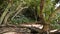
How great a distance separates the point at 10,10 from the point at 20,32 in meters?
1.33

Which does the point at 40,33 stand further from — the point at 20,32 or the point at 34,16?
the point at 34,16

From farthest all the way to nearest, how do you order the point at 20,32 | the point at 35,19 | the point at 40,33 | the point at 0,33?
the point at 35,19, the point at 20,32, the point at 0,33, the point at 40,33

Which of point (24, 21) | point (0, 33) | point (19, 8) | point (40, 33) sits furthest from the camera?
point (24, 21)

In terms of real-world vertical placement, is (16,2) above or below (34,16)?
above

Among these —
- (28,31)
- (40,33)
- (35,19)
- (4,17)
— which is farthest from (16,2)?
(35,19)

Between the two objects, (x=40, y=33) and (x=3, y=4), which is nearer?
(x=40, y=33)

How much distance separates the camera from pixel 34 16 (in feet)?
45.9

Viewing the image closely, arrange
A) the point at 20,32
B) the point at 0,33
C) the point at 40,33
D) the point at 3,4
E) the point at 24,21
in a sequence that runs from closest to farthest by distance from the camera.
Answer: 1. the point at 40,33
2. the point at 0,33
3. the point at 20,32
4. the point at 3,4
5. the point at 24,21

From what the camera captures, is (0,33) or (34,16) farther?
(34,16)

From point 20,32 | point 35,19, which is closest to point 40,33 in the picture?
point 20,32

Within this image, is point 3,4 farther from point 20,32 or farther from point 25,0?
point 20,32

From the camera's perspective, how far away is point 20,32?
29.7ft

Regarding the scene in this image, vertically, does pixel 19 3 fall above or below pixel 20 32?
above

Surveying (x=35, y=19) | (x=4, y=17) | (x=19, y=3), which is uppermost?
(x=19, y=3)
